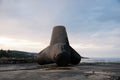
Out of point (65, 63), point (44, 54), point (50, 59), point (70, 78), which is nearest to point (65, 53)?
point (65, 63)

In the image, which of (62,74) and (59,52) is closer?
(62,74)

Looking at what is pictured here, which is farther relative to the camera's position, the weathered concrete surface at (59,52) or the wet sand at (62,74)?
the weathered concrete surface at (59,52)

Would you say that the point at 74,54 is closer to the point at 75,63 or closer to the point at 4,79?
the point at 75,63

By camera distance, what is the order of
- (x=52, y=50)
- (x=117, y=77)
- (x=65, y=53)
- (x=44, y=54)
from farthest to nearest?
(x=44, y=54)
(x=52, y=50)
(x=65, y=53)
(x=117, y=77)

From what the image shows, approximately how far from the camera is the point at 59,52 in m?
23.6

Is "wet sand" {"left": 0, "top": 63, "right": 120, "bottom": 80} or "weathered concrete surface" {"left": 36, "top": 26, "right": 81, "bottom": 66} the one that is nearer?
"wet sand" {"left": 0, "top": 63, "right": 120, "bottom": 80}

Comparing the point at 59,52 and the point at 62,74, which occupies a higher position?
the point at 59,52

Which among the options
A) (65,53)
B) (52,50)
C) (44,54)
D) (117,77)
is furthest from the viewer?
(44,54)

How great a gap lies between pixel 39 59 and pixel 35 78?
15674mm

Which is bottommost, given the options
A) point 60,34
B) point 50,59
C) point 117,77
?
point 117,77

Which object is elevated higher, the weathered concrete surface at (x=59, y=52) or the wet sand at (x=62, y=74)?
the weathered concrete surface at (x=59, y=52)

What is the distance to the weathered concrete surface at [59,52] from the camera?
23.7 m

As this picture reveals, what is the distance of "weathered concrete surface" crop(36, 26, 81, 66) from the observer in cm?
2369

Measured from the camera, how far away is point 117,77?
12.9 metres
